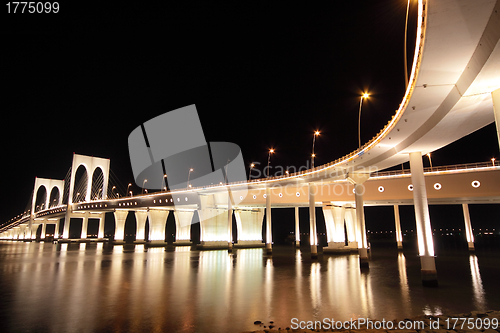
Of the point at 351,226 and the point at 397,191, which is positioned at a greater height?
the point at 397,191

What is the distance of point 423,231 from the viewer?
18562mm

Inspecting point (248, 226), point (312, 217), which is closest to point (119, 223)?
point (248, 226)

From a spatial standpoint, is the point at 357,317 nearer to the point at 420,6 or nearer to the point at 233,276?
the point at 420,6

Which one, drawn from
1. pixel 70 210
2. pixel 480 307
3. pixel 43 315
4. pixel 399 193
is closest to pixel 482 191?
pixel 399 193

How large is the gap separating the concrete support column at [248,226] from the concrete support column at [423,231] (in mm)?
40602

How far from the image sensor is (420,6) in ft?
29.9

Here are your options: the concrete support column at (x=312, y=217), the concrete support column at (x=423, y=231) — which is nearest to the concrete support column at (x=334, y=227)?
the concrete support column at (x=312, y=217)

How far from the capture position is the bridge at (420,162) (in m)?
9.51

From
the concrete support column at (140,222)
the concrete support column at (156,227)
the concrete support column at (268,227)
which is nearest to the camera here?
the concrete support column at (268,227)

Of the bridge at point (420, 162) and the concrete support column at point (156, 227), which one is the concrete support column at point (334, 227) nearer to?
the bridge at point (420, 162)

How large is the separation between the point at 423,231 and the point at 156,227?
2496 inches

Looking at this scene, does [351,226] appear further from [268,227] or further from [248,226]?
[248,226]

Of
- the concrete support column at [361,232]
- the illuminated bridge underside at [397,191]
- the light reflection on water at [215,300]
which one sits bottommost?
the light reflection on water at [215,300]

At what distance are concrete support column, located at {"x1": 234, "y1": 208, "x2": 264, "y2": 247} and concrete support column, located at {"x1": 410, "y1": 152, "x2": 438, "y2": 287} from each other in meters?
40.6
